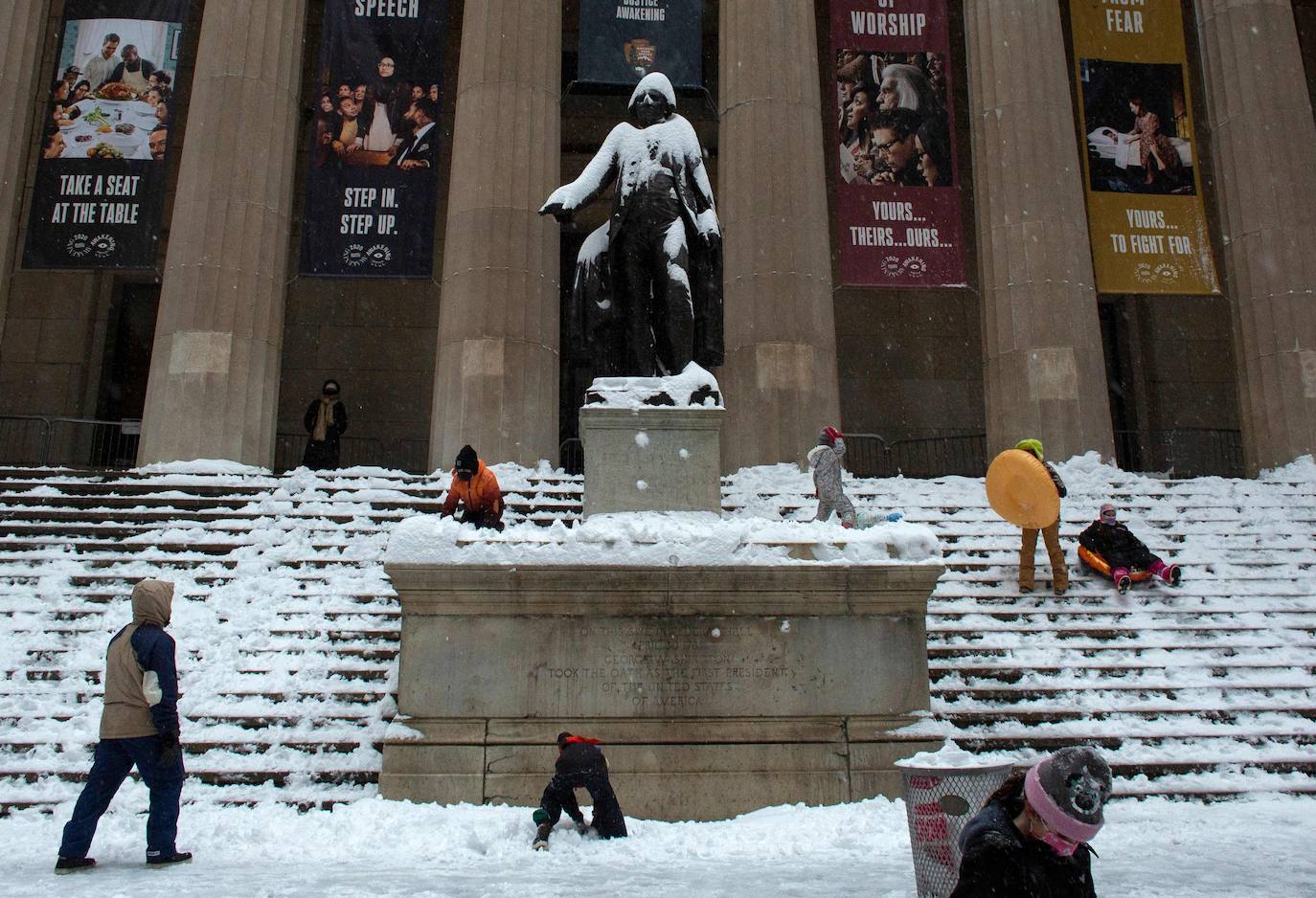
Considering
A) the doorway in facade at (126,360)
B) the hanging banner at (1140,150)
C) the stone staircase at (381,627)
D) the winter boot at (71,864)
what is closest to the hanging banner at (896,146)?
the hanging banner at (1140,150)

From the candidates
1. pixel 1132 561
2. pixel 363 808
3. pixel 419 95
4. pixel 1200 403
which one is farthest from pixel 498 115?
pixel 1200 403

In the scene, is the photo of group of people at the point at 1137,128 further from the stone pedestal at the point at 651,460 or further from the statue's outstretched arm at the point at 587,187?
the stone pedestal at the point at 651,460

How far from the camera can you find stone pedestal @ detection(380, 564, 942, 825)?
675cm

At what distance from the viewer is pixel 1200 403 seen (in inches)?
910

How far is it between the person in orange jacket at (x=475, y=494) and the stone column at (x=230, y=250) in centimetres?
837

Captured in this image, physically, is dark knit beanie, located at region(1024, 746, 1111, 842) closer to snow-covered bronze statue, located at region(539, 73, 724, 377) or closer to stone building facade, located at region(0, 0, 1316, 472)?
snow-covered bronze statue, located at region(539, 73, 724, 377)

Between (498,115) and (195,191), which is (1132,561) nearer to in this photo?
(498,115)

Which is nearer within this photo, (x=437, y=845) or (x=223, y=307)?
(x=437, y=845)

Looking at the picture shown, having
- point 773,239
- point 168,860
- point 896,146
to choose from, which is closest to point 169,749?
point 168,860

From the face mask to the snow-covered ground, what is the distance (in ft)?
6.68

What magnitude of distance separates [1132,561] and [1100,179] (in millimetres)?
9670

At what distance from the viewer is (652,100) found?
9.05 m

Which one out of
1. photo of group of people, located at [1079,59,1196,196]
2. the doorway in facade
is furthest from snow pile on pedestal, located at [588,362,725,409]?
the doorway in facade

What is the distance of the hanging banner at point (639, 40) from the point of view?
17.8 metres
